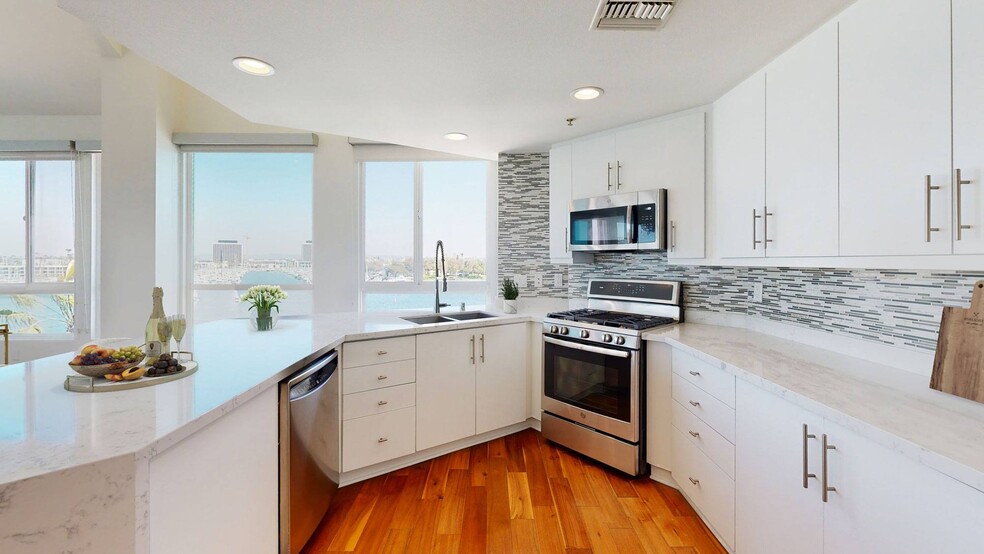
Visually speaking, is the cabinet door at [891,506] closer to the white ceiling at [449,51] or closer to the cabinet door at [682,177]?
the cabinet door at [682,177]

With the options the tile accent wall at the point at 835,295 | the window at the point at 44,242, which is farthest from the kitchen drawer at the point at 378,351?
the window at the point at 44,242

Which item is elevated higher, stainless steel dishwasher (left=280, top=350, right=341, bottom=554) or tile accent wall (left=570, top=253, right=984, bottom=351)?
tile accent wall (left=570, top=253, right=984, bottom=351)

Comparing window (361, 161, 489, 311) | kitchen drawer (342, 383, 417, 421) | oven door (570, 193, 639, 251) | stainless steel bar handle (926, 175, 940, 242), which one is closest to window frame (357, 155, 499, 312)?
window (361, 161, 489, 311)

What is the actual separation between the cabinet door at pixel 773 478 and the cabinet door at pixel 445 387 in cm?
157

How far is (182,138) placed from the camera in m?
3.47

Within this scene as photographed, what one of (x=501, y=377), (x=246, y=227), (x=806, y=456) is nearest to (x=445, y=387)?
(x=501, y=377)

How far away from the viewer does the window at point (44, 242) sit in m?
3.67

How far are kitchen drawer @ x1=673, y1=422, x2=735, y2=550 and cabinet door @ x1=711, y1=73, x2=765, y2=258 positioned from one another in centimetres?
101

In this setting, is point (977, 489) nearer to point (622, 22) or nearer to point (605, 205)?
point (622, 22)

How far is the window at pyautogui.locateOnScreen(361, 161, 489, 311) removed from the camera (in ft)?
11.9

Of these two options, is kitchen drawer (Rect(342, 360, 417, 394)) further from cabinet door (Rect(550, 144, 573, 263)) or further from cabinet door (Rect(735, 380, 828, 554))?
cabinet door (Rect(735, 380, 828, 554))

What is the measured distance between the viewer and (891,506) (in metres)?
0.96

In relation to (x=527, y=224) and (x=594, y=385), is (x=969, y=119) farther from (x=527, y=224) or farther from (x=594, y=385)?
(x=527, y=224)

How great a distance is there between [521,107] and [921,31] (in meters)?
1.61
